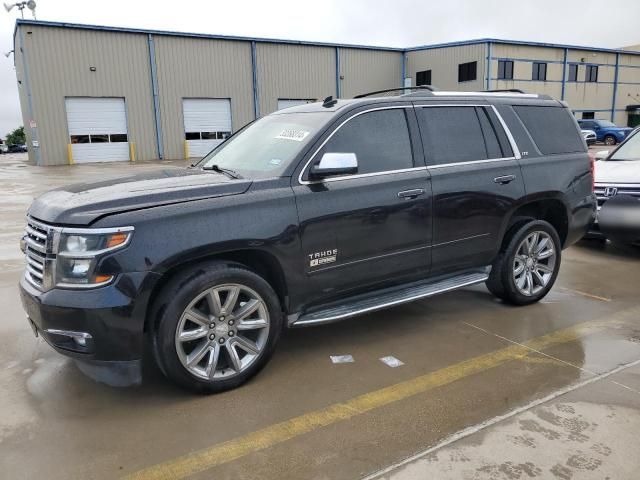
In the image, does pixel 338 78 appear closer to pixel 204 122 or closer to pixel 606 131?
pixel 204 122

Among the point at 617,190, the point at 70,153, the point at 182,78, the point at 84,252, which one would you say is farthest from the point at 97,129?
the point at 84,252

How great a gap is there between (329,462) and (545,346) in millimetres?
2225

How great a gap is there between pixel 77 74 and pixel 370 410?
92.8ft

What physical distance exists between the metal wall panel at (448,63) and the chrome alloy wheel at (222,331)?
35909mm

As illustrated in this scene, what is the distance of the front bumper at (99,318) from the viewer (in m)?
3.00

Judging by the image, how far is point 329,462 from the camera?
2748 mm

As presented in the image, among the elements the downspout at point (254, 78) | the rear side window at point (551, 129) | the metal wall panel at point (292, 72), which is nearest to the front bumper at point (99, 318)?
the rear side window at point (551, 129)

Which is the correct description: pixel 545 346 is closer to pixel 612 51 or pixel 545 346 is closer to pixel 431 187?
pixel 431 187

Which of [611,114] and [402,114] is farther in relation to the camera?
[611,114]

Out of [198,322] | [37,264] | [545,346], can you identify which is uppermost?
[37,264]

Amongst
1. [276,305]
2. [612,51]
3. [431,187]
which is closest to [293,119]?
[431,187]

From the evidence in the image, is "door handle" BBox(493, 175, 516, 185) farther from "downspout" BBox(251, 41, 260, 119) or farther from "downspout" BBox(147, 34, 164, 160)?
"downspout" BBox(251, 41, 260, 119)

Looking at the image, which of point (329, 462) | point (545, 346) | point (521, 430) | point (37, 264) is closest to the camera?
point (329, 462)

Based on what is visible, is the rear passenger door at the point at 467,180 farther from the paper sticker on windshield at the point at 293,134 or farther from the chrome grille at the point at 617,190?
the chrome grille at the point at 617,190
